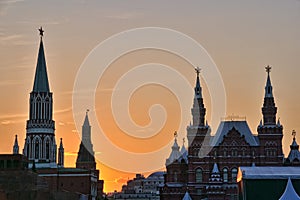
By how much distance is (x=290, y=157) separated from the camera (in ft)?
373

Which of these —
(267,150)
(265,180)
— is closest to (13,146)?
(267,150)

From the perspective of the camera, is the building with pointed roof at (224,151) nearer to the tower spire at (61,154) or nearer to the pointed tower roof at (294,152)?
the pointed tower roof at (294,152)

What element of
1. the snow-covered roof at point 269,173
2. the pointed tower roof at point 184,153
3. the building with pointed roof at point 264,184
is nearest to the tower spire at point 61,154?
the pointed tower roof at point 184,153

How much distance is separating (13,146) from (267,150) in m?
45.0

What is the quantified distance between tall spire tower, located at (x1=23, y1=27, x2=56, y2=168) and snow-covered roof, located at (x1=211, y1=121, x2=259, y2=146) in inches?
1001

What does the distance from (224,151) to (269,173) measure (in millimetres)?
24920

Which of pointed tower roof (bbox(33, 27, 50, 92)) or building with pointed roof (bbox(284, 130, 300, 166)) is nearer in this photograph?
building with pointed roof (bbox(284, 130, 300, 166))

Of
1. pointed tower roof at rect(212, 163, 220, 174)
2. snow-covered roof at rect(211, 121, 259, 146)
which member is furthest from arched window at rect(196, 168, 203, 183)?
snow-covered roof at rect(211, 121, 259, 146)

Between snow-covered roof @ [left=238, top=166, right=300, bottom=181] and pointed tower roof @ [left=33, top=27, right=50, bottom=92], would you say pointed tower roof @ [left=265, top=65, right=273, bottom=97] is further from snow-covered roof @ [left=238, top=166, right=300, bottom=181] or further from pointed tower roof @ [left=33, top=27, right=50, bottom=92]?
pointed tower roof @ [left=33, top=27, right=50, bottom=92]

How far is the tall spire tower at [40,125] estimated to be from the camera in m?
119

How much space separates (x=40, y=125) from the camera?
393ft

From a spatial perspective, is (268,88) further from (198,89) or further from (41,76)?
(41,76)

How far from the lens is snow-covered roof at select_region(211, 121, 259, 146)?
374 ft

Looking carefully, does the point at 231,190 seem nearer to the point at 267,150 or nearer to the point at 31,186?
the point at 267,150
